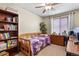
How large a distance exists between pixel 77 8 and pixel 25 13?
3.07 feet

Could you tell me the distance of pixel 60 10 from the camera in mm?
1881

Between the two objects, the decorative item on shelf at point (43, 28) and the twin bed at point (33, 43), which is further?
the decorative item on shelf at point (43, 28)

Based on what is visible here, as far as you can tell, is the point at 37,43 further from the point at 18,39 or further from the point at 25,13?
the point at 25,13

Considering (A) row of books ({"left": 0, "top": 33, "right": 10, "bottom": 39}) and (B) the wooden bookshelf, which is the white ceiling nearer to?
(B) the wooden bookshelf

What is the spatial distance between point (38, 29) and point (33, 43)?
0.29 metres

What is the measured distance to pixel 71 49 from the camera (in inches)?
70.5

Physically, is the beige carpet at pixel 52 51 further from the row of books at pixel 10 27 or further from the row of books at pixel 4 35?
the row of books at pixel 10 27

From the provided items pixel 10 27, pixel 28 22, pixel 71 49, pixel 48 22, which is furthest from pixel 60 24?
pixel 10 27

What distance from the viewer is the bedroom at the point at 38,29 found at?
184cm

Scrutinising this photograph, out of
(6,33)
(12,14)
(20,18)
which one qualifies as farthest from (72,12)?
(6,33)

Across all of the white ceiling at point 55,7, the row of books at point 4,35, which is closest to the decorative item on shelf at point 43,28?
the white ceiling at point 55,7

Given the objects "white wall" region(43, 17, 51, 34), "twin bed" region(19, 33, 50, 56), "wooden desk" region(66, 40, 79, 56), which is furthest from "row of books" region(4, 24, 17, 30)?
"wooden desk" region(66, 40, 79, 56)

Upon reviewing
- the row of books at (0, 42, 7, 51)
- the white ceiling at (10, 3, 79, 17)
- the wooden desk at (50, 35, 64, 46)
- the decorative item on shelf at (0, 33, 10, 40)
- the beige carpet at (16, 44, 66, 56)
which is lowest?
the beige carpet at (16, 44, 66, 56)

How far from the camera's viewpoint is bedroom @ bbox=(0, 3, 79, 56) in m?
1.84
